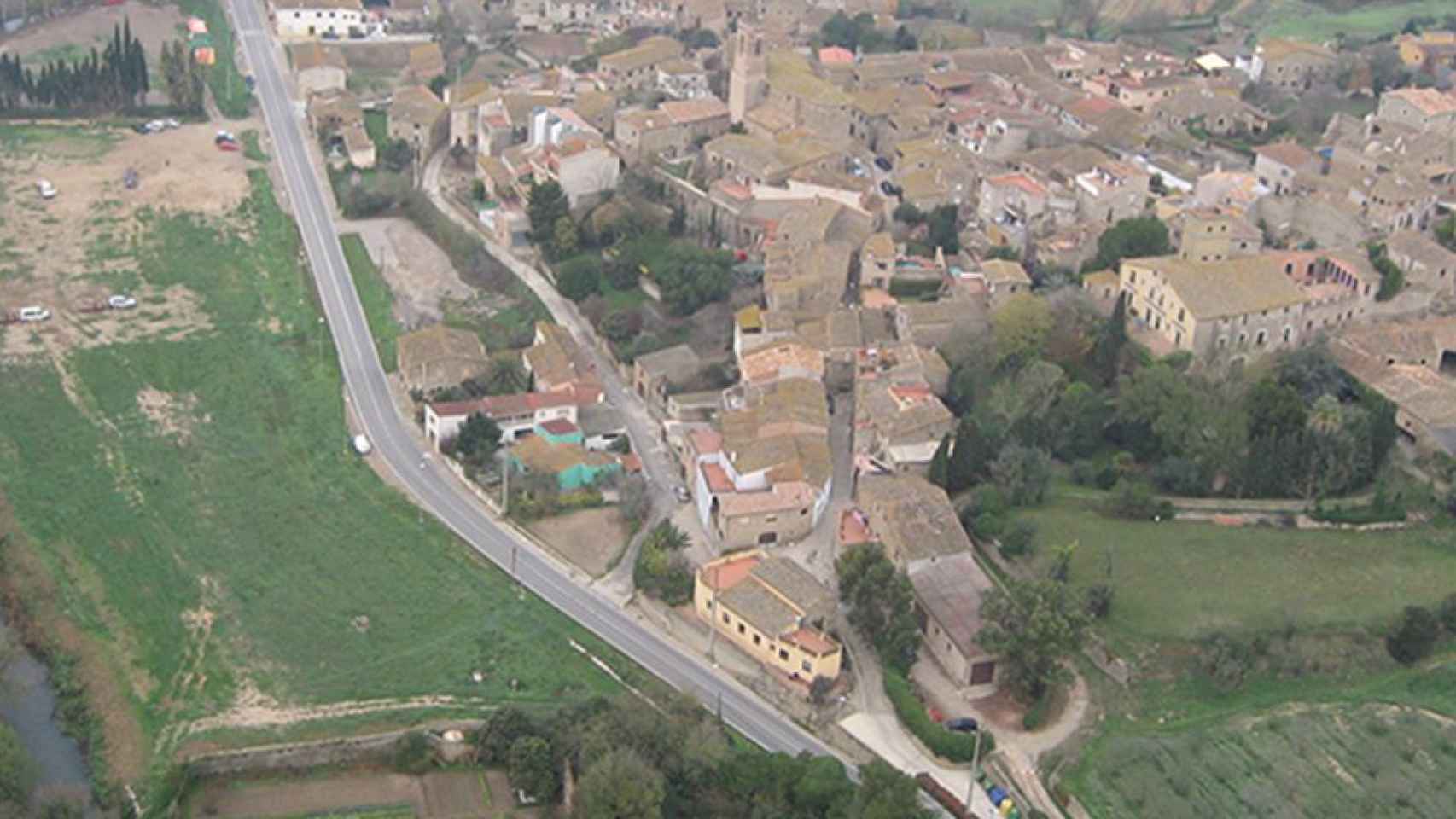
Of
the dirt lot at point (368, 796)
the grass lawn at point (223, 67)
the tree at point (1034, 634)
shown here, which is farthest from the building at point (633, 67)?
the dirt lot at point (368, 796)

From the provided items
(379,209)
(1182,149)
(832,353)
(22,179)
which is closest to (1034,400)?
(832,353)

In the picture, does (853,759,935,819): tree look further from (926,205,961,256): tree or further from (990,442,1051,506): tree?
(926,205,961,256): tree

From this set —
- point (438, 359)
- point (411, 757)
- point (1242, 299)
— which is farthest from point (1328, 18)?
point (411, 757)

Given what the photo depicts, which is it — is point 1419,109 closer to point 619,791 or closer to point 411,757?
point 619,791

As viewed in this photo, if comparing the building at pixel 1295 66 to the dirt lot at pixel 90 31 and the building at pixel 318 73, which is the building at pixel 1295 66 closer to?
the building at pixel 318 73

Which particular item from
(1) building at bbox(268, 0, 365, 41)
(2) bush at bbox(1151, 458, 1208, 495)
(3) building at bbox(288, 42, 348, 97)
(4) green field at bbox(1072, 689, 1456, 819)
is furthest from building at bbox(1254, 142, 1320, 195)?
(1) building at bbox(268, 0, 365, 41)

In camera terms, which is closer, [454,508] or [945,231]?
[454,508]
